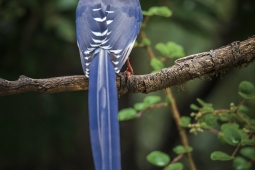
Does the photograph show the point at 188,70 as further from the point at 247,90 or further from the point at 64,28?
the point at 64,28

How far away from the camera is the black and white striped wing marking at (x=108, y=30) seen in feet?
9.67

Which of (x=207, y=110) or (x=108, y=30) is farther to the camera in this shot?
(x=108, y=30)

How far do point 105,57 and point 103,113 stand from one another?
0.49 metres

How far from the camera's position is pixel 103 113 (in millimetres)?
2512

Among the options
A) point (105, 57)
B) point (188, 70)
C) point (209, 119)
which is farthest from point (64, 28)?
point (209, 119)

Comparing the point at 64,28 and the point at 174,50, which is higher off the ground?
the point at 64,28

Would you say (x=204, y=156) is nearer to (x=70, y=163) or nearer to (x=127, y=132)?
(x=127, y=132)

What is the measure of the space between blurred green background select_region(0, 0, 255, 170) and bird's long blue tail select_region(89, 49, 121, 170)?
5.61 ft

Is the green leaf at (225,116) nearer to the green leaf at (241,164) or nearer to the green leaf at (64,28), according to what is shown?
the green leaf at (241,164)

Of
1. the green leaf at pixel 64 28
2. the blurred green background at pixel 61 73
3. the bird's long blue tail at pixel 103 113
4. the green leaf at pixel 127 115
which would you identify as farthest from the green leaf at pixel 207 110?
the green leaf at pixel 64 28

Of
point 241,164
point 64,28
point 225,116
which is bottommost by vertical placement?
point 241,164

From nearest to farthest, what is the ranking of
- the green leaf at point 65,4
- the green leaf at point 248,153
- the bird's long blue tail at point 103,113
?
the bird's long blue tail at point 103,113
the green leaf at point 248,153
the green leaf at point 65,4

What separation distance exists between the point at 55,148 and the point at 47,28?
50.1 inches

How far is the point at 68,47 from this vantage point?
4.81 metres
